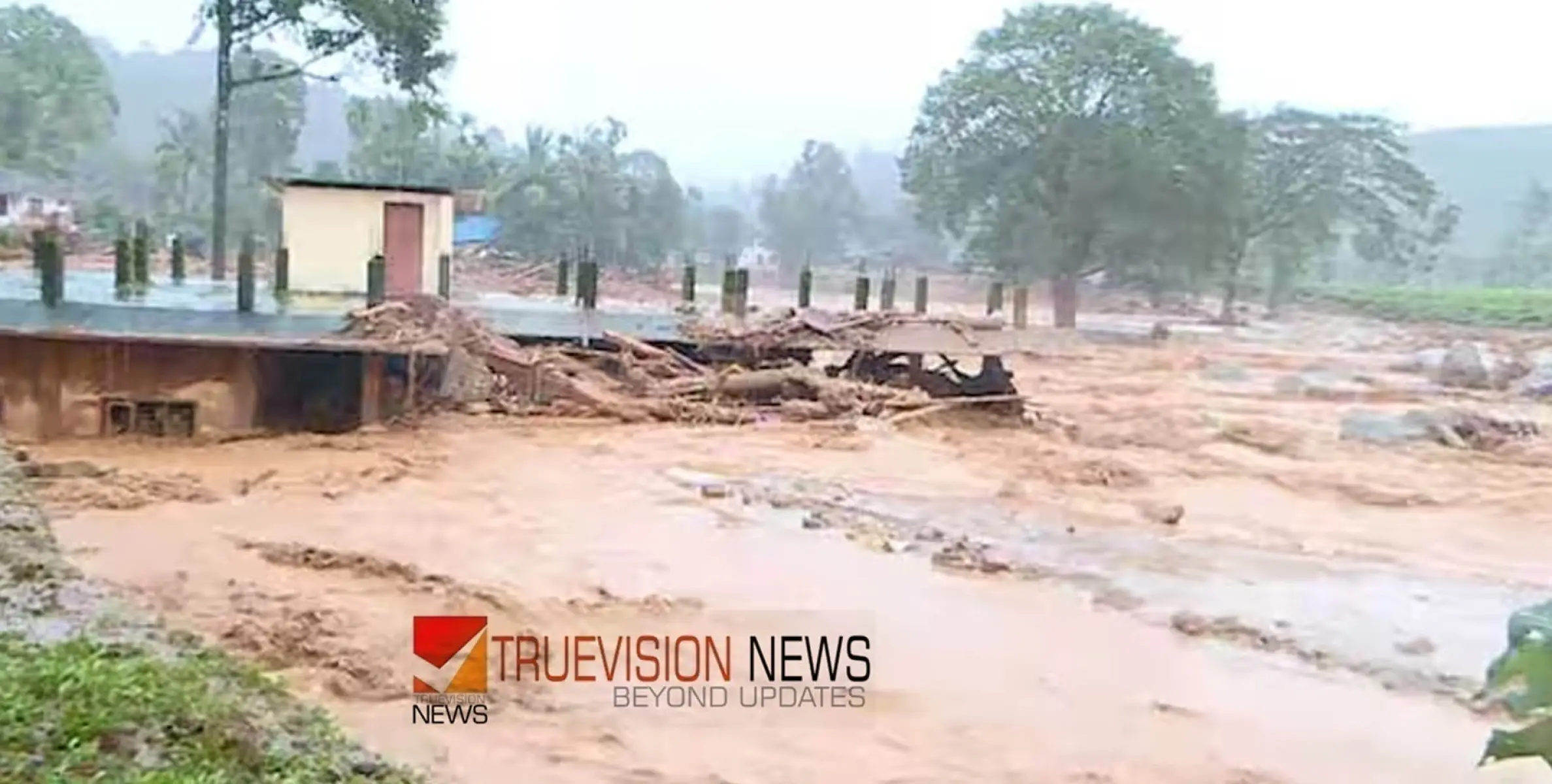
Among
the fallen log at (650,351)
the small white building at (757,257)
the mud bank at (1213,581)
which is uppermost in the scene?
the small white building at (757,257)

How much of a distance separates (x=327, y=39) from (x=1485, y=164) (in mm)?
73144

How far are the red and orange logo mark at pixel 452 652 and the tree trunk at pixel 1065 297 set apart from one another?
1116 inches

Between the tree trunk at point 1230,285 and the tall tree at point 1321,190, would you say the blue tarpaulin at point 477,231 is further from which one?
the tall tree at point 1321,190

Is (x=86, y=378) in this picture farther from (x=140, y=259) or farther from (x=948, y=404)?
(x=948, y=404)

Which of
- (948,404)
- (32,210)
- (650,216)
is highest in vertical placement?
(650,216)

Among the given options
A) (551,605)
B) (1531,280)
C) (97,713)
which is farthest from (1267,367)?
(1531,280)

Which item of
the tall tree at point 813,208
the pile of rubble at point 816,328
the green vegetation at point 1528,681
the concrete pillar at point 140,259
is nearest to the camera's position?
the green vegetation at point 1528,681

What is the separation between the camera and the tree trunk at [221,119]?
2469 centimetres

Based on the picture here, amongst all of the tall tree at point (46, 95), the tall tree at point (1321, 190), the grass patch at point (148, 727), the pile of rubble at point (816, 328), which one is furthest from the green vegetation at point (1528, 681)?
the tall tree at point (1321, 190)

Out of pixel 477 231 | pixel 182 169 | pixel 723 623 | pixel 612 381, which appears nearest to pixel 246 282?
pixel 612 381

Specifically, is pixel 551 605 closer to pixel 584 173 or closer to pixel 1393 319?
pixel 584 173

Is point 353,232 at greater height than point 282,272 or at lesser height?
greater

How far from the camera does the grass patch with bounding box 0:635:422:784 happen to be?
331 centimetres

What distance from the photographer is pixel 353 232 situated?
21406 millimetres
